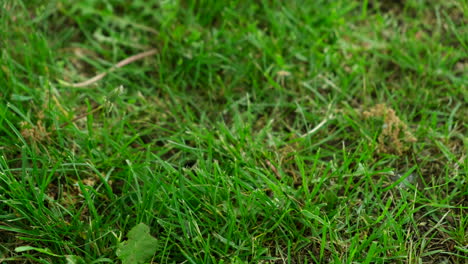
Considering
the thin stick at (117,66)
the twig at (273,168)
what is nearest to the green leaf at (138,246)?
the twig at (273,168)

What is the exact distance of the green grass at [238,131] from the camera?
1.99m

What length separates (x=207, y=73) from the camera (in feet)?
8.78

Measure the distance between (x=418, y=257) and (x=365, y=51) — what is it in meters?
1.24

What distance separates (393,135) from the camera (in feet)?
7.65

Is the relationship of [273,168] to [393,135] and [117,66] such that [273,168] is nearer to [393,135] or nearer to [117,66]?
[393,135]

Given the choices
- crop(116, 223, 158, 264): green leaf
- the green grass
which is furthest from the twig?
crop(116, 223, 158, 264): green leaf

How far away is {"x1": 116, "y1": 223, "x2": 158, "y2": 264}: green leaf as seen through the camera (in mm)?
1882

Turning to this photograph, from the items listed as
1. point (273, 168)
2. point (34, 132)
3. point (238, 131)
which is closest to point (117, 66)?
point (34, 132)

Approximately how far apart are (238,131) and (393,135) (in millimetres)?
729

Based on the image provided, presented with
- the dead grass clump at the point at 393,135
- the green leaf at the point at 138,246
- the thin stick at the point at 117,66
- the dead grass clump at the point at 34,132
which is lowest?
the green leaf at the point at 138,246

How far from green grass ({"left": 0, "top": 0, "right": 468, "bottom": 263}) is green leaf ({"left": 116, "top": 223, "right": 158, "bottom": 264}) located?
6cm

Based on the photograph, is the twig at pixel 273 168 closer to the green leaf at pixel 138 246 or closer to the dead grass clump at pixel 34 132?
the green leaf at pixel 138 246

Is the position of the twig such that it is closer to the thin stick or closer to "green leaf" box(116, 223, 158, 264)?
"green leaf" box(116, 223, 158, 264)

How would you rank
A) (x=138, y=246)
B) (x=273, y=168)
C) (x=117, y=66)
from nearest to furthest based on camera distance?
1. (x=138, y=246)
2. (x=273, y=168)
3. (x=117, y=66)
